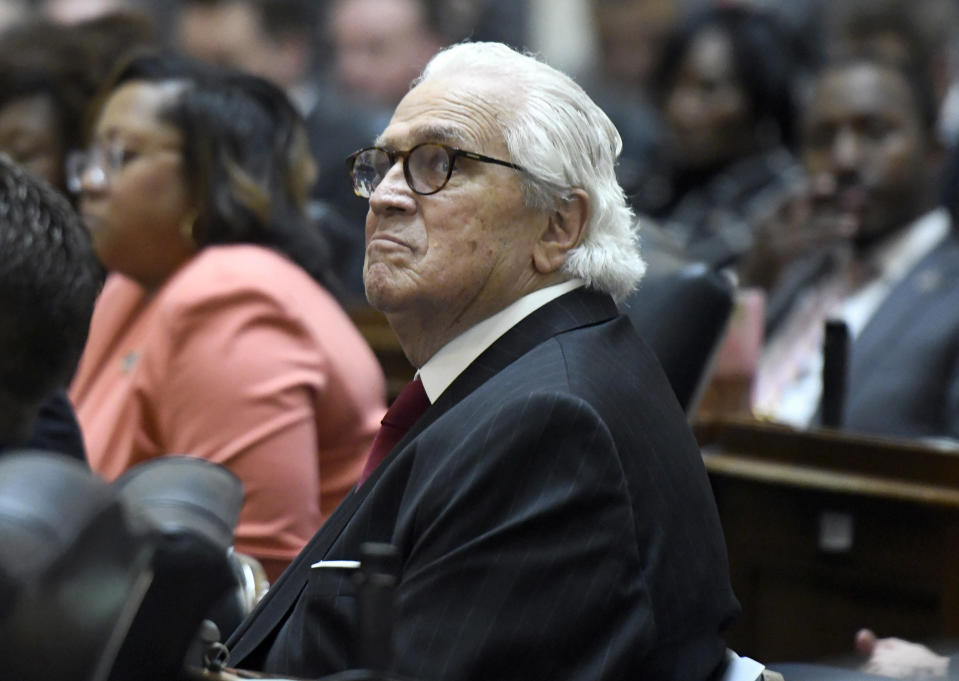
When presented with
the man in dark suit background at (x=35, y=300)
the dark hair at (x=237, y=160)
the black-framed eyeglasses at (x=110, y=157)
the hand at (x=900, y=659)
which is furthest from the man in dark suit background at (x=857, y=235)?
the man in dark suit background at (x=35, y=300)

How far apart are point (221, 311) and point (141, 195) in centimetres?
42

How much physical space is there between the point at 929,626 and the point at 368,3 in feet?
12.9

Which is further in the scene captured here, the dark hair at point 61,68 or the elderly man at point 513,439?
the dark hair at point 61,68

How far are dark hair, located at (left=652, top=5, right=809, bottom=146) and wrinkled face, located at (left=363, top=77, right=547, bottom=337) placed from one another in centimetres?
369

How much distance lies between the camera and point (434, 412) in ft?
6.20

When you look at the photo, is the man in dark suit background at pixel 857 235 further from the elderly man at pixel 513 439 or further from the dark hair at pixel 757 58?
the elderly man at pixel 513 439

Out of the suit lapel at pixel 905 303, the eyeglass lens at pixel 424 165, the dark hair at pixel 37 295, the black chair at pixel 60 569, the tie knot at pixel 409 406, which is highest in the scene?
the eyeglass lens at pixel 424 165

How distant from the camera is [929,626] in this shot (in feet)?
8.87

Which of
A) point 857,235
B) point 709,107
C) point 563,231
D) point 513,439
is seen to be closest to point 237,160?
point 563,231

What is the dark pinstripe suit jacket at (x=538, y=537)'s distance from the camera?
63.8 inches

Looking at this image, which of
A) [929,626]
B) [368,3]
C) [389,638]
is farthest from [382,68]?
[389,638]

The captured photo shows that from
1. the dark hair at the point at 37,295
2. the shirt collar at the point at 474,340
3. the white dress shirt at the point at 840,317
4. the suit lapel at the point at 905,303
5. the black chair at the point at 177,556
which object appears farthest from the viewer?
the white dress shirt at the point at 840,317

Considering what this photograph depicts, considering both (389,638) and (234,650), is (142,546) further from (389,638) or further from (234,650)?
(234,650)

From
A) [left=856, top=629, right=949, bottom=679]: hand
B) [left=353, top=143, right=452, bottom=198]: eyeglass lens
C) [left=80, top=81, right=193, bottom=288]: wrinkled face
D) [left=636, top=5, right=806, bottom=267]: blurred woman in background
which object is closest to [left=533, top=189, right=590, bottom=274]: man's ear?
[left=353, top=143, right=452, bottom=198]: eyeglass lens
